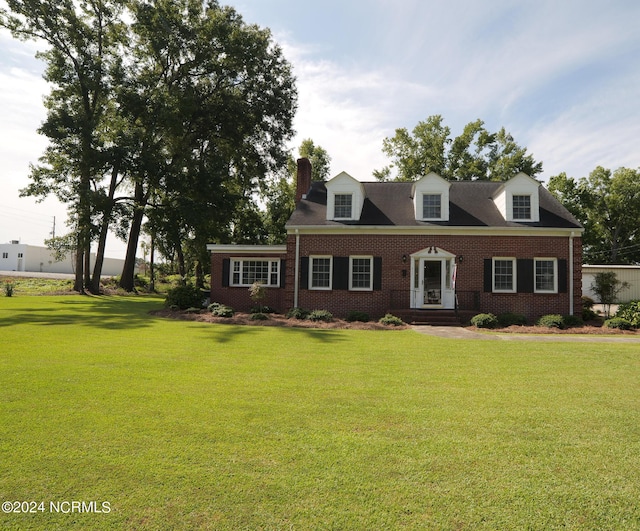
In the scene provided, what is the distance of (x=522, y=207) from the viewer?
1884 centimetres

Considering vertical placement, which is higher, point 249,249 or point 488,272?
point 249,249

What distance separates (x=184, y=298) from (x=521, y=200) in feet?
55.8

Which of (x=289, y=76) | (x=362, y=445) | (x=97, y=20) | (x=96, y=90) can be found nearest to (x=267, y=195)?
(x=289, y=76)

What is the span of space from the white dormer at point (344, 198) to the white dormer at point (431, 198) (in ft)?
9.18

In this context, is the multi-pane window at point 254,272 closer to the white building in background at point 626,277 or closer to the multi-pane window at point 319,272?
the multi-pane window at point 319,272

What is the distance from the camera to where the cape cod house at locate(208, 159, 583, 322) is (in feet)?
59.5

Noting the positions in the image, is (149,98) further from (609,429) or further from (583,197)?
(583,197)

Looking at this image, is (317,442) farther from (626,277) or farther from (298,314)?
(626,277)

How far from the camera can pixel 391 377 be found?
7.23 metres

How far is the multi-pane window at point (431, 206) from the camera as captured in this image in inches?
755

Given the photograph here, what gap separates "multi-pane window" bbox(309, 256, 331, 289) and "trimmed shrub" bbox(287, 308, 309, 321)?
5.51 ft

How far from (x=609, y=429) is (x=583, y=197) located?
49.5m

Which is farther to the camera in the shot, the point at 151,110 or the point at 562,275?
the point at 151,110

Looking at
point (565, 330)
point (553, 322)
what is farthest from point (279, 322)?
point (565, 330)
